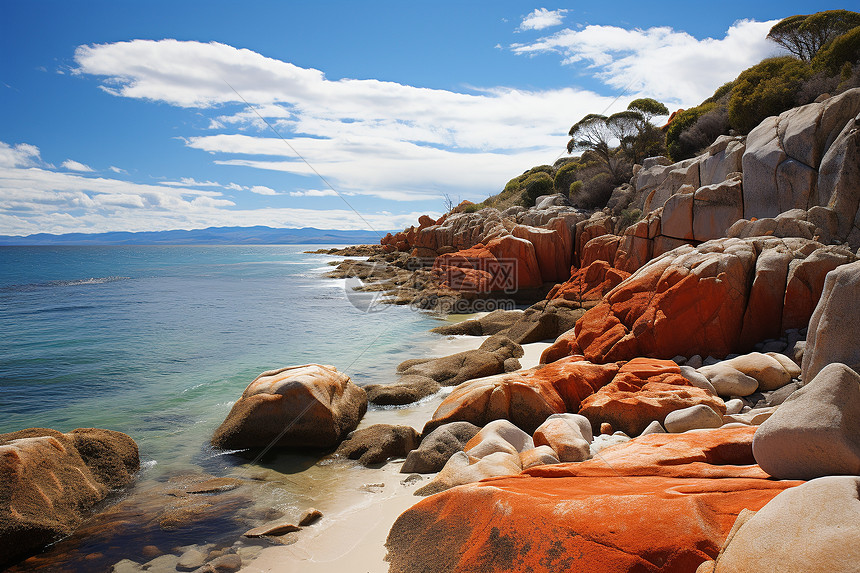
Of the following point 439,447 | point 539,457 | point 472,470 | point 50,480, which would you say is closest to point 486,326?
point 439,447

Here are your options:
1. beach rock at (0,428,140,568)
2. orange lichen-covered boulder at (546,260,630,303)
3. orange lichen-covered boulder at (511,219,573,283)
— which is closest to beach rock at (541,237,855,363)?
orange lichen-covered boulder at (546,260,630,303)

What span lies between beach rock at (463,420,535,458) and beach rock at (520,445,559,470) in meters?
0.36

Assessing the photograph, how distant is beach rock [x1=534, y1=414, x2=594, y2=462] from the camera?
5.97m

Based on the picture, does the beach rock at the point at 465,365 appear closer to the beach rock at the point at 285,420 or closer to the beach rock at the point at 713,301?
the beach rock at the point at 713,301

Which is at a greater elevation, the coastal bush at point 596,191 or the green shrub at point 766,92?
the green shrub at point 766,92

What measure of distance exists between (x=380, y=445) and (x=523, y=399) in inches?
105

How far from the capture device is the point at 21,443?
6.16 metres

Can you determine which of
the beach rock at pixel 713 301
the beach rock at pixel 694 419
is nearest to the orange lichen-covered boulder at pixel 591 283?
the beach rock at pixel 713 301

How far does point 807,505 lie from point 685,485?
3.36ft

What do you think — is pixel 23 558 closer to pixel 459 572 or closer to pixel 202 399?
pixel 459 572

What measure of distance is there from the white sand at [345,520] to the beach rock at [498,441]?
97 cm

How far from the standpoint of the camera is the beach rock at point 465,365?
12.0m

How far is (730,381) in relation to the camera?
7934mm

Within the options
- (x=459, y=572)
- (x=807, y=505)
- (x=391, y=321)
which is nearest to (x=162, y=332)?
(x=391, y=321)
